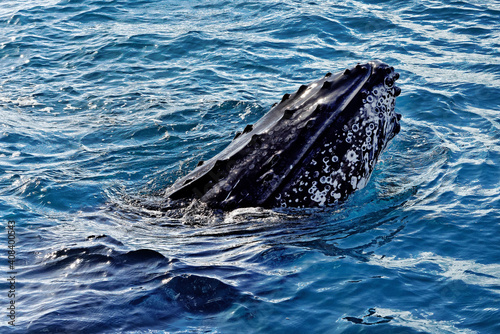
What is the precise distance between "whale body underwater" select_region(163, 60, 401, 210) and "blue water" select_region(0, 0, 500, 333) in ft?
0.76

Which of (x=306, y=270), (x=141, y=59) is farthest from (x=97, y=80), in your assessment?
(x=306, y=270)

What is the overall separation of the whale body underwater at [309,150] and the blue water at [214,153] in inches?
9.2

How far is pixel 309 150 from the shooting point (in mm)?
6473

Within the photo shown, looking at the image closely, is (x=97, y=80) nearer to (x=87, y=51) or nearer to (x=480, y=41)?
(x=87, y=51)

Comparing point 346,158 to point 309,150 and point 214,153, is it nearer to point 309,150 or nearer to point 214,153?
point 309,150

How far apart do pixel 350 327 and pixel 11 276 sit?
10.6 feet

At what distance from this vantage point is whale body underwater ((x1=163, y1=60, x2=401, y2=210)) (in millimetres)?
6465

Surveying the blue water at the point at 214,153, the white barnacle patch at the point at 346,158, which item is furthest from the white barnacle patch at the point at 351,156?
the blue water at the point at 214,153

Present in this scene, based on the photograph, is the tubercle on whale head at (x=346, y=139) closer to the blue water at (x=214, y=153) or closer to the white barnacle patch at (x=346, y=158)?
the white barnacle patch at (x=346, y=158)

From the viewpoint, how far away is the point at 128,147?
10.3m

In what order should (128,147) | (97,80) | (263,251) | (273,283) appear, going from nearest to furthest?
(273,283) → (263,251) → (128,147) → (97,80)

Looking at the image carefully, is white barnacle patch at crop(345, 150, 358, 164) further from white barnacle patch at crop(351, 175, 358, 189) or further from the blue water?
the blue water

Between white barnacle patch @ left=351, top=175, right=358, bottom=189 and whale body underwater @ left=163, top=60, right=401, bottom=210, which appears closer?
whale body underwater @ left=163, top=60, right=401, bottom=210

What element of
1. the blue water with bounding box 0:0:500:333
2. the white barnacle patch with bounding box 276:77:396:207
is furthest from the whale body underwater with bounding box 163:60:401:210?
the blue water with bounding box 0:0:500:333
